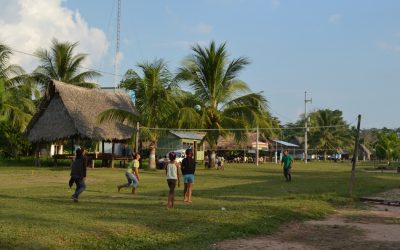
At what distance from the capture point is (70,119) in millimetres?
29219

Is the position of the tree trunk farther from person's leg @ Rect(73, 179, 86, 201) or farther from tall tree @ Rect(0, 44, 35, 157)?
person's leg @ Rect(73, 179, 86, 201)

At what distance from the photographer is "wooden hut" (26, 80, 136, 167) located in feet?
95.8

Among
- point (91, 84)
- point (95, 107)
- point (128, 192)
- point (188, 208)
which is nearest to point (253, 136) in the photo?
point (91, 84)

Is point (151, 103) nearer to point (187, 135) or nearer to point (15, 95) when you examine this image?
point (15, 95)

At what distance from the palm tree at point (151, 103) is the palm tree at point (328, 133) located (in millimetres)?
40935

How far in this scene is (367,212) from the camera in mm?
12719

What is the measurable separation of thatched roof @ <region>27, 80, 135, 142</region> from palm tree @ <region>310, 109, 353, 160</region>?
133 ft

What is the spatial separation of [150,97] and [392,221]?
2001cm

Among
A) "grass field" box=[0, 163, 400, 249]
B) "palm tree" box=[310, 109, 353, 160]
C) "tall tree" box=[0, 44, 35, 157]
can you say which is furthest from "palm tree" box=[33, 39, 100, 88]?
"palm tree" box=[310, 109, 353, 160]

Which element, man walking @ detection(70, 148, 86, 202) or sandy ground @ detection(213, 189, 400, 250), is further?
man walking @ detection(70, 148, 86, 202)

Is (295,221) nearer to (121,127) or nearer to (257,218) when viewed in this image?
(257,218)

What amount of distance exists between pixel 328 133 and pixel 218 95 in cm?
4136

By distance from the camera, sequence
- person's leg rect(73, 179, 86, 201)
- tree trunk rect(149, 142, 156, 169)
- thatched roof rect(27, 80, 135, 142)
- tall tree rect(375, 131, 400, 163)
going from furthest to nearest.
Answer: tall tree rect(375, 131, 400, 163)
tree trunk rect(149, 142, 156, 169)
thatched roof rect(27, 80, 135, 142)
person's leg rect(73, 179, 86, 201)

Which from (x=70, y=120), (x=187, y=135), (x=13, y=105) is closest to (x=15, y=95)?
(x=13, y=105)
